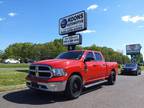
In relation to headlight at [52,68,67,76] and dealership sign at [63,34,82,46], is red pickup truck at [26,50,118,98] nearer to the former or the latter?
headlight at [52,68,67,76]

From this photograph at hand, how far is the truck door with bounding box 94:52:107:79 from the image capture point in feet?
37.8

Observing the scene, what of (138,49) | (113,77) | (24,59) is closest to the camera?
(113,77)

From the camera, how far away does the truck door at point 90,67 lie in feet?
33.8

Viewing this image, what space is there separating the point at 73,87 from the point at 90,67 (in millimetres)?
1757

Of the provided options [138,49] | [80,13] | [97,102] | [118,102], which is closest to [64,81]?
[97,102]

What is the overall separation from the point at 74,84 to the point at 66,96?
22.8 inches

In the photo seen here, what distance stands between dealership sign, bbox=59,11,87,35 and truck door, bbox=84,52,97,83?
12855 mm

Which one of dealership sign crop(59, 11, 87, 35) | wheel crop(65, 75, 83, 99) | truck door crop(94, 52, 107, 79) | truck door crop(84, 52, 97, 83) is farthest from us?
dealership sign crop(59, 11, 87, 35)

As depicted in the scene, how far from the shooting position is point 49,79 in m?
8.55

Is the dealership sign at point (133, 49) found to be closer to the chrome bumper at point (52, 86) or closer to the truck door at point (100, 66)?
the truck door at point (100, 66)

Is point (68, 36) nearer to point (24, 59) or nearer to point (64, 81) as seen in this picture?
point (64, 81)

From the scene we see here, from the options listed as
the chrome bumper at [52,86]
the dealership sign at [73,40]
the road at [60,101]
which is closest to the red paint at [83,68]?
the chrome bumper at [52,86]

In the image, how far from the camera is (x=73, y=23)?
80.8ft

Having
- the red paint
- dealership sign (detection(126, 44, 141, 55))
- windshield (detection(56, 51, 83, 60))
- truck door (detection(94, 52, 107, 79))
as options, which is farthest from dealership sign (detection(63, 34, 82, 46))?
dealership sign (detection(126, 44, 141, 55))
